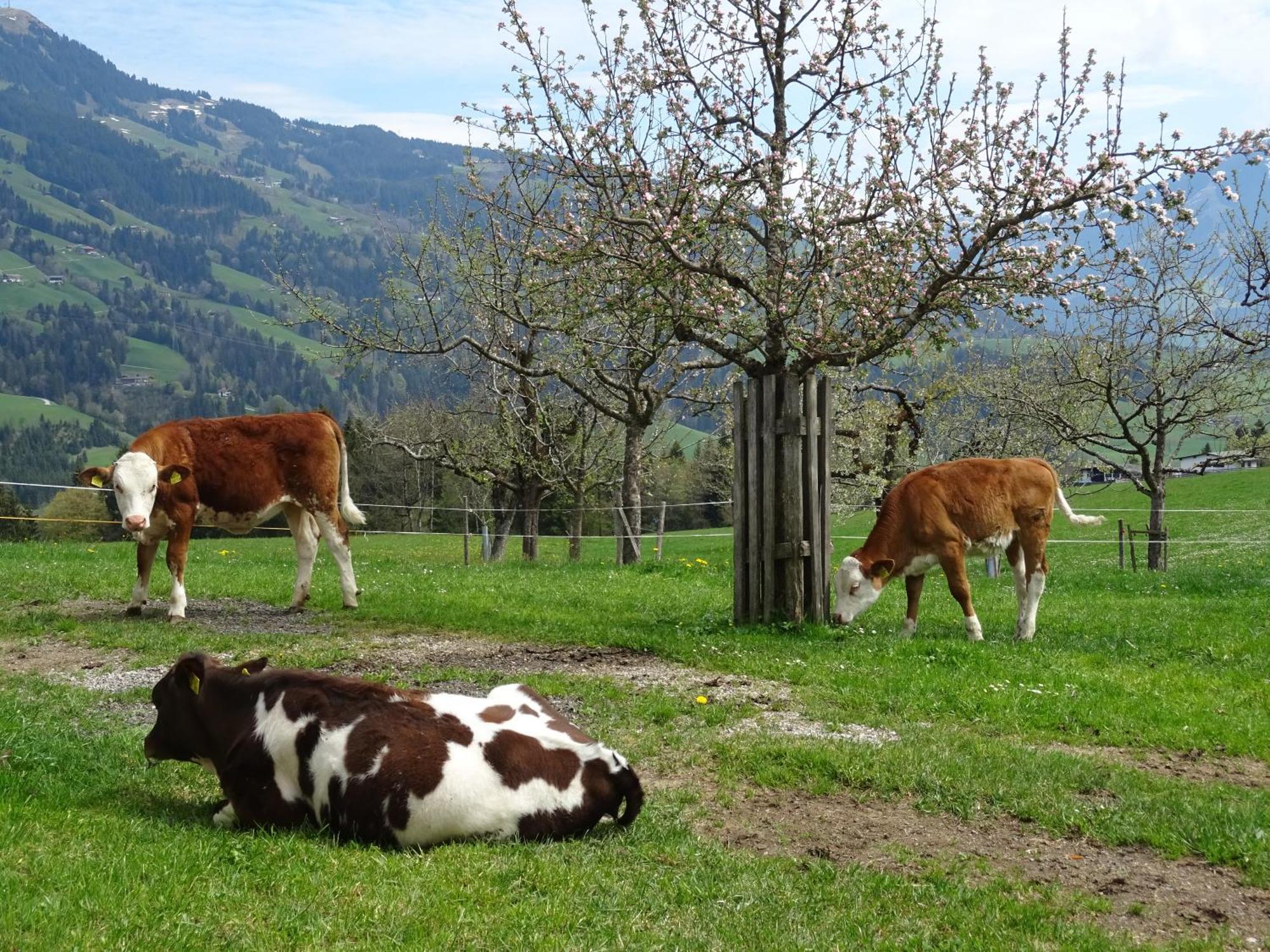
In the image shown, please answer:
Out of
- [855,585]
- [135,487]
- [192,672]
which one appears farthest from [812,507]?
[192,672]

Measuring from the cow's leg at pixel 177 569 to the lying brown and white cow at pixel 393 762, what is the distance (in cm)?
793

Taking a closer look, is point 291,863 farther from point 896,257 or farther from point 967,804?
point 896,257

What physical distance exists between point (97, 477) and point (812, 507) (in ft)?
29.9

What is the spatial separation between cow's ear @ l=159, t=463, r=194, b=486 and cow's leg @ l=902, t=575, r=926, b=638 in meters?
9.20

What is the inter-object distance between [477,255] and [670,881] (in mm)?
23871

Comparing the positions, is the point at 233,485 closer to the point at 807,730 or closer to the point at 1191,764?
the point at 807,730

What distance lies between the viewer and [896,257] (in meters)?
13.8

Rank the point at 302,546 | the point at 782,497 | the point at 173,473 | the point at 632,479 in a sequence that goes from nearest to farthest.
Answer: the point at 782,497, the point at 173,473, the point at 302,546, the point at 632,479

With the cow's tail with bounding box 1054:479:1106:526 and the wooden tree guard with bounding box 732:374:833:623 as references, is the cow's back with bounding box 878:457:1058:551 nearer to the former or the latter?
the cow's tail with bounding box 1054:479:1106:526

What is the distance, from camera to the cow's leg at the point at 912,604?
551 inches

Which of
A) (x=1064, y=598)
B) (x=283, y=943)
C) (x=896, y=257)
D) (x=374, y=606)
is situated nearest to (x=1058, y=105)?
(x=896, y=257)

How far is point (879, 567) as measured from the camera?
14.0 m

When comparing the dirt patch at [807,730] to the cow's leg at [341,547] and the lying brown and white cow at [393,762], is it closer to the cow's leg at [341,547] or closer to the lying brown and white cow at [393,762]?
the lying brown and white cow at [393,762]

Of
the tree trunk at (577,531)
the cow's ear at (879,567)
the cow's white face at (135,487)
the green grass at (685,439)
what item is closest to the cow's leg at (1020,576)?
the cow's ear at (879,567)
